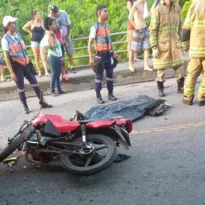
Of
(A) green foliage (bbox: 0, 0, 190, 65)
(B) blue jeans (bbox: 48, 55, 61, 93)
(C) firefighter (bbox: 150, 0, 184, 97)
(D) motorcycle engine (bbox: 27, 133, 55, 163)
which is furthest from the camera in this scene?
(A) green foliage (bbox: 0, 0, 190, 65)

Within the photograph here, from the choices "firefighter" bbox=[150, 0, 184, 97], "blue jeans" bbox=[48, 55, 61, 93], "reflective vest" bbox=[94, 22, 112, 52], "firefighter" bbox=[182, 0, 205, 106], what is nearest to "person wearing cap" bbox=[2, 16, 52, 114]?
"blue jeans" bbox=[48, 55, 61, 93]

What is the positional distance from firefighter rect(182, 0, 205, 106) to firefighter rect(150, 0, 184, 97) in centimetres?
53

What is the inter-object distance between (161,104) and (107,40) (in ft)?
5.27

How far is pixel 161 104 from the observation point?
22.5ft

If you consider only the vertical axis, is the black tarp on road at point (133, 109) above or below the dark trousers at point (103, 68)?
below

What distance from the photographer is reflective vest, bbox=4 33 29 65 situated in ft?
24.0

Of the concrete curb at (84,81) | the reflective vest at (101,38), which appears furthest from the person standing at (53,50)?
the reflective vest at (101,38)

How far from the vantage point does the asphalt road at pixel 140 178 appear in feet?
13.5

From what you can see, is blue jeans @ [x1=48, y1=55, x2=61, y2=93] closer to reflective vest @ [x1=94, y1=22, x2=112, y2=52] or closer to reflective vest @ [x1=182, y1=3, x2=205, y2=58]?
reflective vest @ [x1=94, y1=22, x2=112, y2=52]

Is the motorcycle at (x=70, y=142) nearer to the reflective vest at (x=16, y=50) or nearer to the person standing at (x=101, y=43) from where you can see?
the reflective vest at (x=16, y=50)

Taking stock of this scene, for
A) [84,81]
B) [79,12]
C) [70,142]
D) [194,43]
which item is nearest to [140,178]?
[70,142]

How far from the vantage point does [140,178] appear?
4.50m

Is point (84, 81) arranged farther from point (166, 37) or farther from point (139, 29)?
point (166, 37)

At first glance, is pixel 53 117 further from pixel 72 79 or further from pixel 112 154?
pixel 72 79
